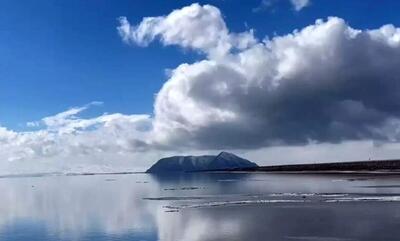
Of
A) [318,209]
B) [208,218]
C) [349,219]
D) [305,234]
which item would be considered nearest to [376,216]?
[349,219]

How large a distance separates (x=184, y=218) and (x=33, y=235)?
1130 centimetres

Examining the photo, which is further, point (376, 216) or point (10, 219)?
point (10, 219)

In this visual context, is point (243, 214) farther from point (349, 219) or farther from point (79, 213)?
point (79, 213)

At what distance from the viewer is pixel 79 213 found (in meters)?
46.6

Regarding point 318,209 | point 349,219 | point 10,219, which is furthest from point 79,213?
point 349,219

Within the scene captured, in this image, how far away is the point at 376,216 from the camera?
3559 centimetres

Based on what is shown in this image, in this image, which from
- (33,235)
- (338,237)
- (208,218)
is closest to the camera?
(338,237)

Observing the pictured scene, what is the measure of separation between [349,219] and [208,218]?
1019 cm

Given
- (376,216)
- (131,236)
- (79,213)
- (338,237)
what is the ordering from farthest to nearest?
(79,213), (376,216), (131,236), (338,237)

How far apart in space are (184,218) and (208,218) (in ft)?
6.63

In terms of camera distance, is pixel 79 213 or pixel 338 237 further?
pixel 79 213

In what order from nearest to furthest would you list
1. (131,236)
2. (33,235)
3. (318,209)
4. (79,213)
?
(131,236)
(33,235)
(318,209)
(79,213)

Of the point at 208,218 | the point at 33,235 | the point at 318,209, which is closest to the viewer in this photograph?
the point at 33,235

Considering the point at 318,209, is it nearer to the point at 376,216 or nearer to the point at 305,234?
the point at 376,216
